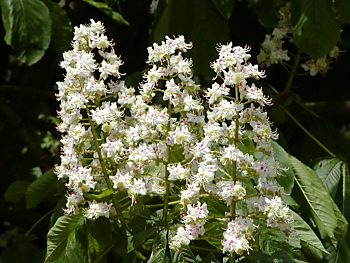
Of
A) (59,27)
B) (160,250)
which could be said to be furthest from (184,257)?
(59,27)

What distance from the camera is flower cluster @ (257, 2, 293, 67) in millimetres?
2330

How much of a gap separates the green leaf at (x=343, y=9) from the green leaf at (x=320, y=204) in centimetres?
42

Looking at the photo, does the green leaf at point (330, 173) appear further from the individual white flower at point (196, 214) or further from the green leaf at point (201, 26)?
the individual white flower at point (196, 214)

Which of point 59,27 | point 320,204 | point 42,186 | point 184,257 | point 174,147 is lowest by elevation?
point 42,186

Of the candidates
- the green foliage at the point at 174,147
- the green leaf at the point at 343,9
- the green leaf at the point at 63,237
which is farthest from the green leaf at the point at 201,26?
the green leaf at the point at 63,237

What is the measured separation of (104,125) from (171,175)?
0.15 meters

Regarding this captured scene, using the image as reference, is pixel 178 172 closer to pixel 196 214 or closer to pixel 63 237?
pixel 196 214

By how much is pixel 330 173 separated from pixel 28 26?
0.88m

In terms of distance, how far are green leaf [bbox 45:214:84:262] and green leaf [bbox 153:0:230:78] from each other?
0.69m

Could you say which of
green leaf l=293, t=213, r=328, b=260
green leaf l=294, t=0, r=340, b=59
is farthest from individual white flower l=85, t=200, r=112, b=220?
green leaf l=294, t=0, r=340, b=59

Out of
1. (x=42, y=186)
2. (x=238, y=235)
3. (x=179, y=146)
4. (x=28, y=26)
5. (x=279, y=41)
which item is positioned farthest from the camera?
(x=279, y=41)

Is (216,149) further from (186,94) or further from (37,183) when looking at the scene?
(37,183)

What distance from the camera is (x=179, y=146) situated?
153 centimetres

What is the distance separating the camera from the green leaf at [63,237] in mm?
1652
